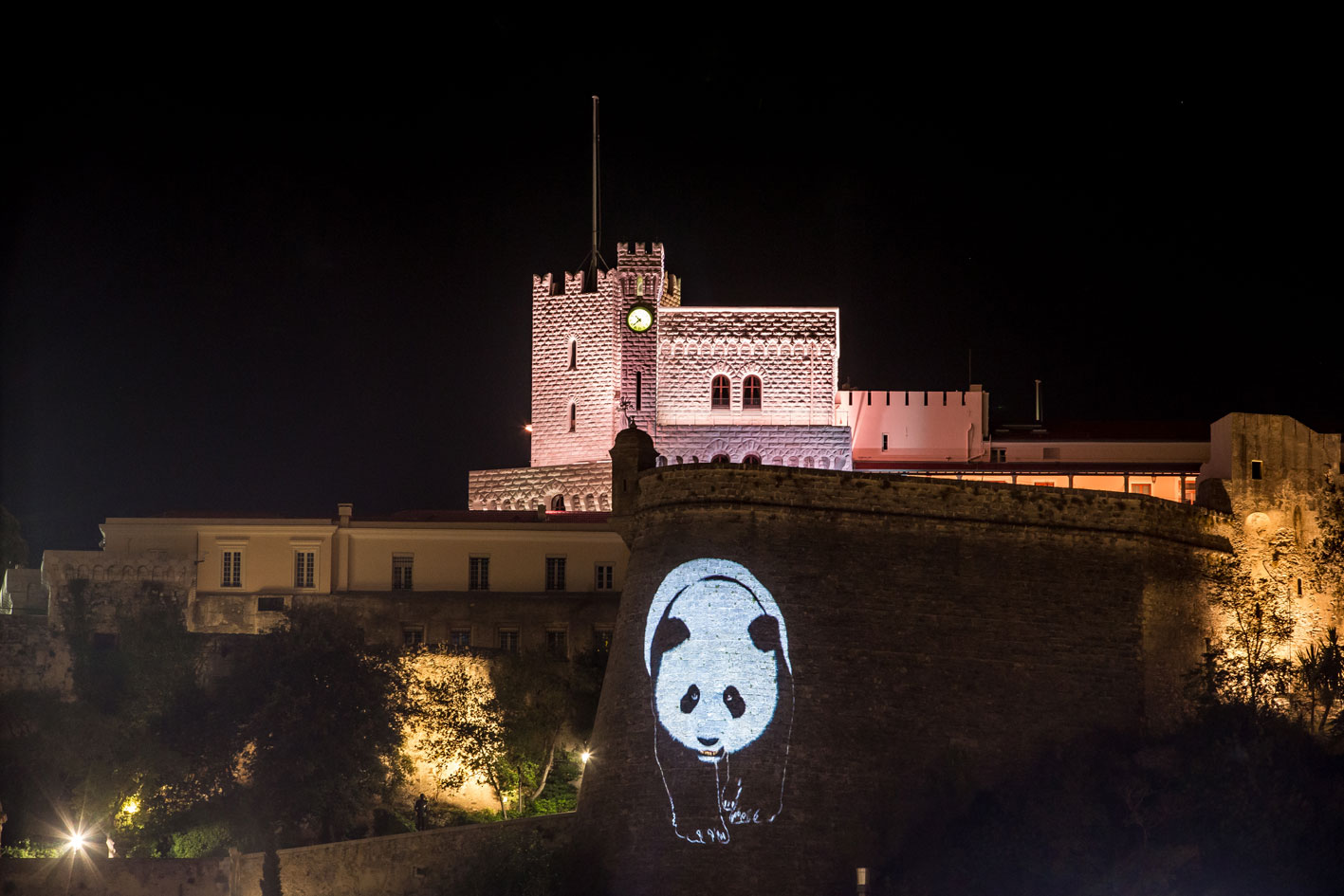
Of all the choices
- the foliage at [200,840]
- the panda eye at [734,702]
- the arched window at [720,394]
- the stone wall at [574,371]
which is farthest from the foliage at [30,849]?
the arched window at [720,394]

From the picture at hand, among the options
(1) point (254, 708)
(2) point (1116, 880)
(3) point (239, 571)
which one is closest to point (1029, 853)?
(2) point (1116, 880)

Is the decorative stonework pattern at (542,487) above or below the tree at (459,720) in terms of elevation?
above

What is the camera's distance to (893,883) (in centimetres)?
4100

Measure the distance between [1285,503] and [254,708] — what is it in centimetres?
2203

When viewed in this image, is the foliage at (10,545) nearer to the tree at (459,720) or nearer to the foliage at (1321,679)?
the tree at (459,720)

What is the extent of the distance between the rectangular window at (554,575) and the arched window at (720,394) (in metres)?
8.40

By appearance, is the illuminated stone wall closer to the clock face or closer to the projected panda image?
the projected panda image

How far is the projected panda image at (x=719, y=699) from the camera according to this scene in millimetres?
42000

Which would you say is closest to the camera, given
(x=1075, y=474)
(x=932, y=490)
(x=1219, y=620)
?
(x=932, y=490)

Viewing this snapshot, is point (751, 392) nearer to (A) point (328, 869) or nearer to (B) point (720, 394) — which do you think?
(B) point (720, 394)

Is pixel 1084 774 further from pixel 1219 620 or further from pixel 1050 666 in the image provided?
pixel 1219 620

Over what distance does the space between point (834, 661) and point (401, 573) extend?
14798mm

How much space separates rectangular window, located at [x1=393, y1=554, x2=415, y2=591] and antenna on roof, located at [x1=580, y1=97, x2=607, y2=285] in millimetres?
11906

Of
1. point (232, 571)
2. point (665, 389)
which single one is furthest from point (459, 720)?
point (665, 389)
